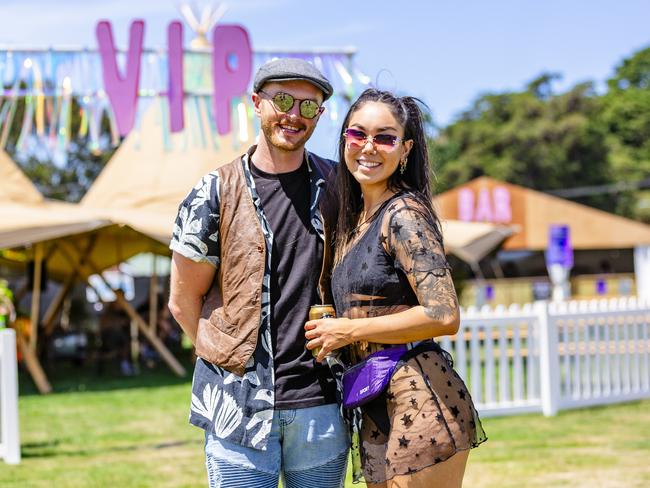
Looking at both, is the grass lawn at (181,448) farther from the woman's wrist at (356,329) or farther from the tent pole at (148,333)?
the woman's wrist at (356,329)

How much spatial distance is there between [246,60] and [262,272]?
11.0m

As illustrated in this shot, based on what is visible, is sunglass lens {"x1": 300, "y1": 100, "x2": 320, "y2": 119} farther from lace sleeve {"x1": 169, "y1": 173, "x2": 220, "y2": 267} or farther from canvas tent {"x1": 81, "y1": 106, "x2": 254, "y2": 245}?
canvas tent {"x1": 81, "y1": 106, "x2": 254, "y2": 245}

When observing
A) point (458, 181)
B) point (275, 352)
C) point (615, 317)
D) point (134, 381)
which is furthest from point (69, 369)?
point (458, 181)

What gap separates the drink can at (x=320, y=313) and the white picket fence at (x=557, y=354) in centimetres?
627

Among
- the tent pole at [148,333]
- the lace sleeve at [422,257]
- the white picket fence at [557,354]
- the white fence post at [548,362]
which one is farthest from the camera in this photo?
the tent pole at [148,333]

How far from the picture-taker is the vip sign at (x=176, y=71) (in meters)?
13.2

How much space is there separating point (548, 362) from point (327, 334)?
708 centimetres

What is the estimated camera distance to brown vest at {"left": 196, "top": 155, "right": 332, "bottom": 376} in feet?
9.66

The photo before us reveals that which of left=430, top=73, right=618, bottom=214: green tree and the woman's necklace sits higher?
left=430, top=73, right=618, bottom=214: green tree

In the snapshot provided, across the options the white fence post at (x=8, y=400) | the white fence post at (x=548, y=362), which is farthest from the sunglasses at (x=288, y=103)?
the white fence post at (x=548, y=362)

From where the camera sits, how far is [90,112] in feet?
44.5

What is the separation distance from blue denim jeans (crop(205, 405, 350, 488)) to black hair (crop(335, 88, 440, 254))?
20.4 inches

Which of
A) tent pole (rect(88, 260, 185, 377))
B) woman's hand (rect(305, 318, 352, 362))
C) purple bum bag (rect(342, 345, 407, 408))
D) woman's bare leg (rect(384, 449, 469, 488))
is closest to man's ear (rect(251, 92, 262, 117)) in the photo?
woman's hand (rect(305, 318, 352, 362))

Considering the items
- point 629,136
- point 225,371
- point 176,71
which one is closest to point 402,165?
point 225,371
